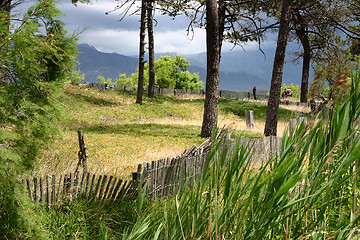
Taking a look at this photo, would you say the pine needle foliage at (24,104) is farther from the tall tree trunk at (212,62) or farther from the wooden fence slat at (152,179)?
the tall tree trunk at (212,62)

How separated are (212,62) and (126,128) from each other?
4.58 m

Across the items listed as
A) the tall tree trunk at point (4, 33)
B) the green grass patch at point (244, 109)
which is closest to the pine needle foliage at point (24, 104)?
the tall tree trunk at point (4, 33)

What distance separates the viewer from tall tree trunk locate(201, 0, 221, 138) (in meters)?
10.6

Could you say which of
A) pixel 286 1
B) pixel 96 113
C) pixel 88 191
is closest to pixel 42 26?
pixel 88 191

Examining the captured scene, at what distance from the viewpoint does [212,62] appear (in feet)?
35.8

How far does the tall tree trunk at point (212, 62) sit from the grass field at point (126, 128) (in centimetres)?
80

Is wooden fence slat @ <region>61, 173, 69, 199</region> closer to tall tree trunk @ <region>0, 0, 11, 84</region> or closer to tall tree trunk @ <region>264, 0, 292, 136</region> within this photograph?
tall tree trunk @ <region>0, 0, 11, 84</region>

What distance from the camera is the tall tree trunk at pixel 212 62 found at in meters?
10.6

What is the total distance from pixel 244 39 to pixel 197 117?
6102mm

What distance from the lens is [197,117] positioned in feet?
63.3

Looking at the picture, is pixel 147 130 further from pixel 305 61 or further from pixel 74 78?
pixel 305 61

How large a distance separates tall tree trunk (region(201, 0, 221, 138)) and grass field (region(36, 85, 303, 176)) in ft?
2.62

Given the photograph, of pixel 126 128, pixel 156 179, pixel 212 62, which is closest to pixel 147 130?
pixel 126 128

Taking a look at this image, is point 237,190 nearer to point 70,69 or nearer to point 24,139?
point 24,139
